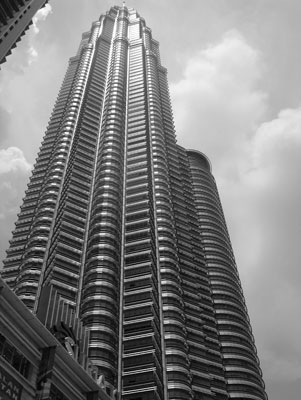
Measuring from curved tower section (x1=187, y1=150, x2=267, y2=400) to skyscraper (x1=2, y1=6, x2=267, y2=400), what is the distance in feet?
1.19

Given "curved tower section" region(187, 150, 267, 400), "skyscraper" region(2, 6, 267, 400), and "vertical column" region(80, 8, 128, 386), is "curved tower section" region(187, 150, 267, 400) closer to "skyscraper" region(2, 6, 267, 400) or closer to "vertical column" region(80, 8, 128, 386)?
"skyscraper" region(2, 6, 267, 400)

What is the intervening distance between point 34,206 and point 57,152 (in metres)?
24.4

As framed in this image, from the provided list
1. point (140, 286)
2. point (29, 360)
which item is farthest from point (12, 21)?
point (140, 286)

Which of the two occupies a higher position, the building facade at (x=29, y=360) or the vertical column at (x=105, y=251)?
the vertical column at (x=105, y=251)

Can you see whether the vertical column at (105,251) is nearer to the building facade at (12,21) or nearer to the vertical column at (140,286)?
the vertical column at (140,286)

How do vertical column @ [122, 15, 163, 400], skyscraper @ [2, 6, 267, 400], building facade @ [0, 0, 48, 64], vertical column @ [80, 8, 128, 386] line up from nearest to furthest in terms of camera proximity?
building facade @ [0, 0, 48, 64] < vertical column @ [122, 15, 163, 400] < vertical column @ [80, 8, 128, 386] < skyscraper @ [2, 6, 267, 400]

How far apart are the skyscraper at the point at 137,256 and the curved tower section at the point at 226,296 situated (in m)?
0.36

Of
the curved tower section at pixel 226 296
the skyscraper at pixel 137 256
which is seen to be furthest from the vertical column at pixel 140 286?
the curved tower section at pixel 226 296

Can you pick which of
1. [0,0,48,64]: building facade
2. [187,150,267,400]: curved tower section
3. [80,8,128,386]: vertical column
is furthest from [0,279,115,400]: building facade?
[187,150,267,400]: curved tower section

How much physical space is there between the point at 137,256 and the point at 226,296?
34.0 metres

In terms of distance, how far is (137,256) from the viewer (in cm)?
12638

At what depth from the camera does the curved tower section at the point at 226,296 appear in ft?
393

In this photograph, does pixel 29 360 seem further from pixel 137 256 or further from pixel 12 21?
pixel 137 256

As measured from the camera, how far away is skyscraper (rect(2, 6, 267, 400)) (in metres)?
106
